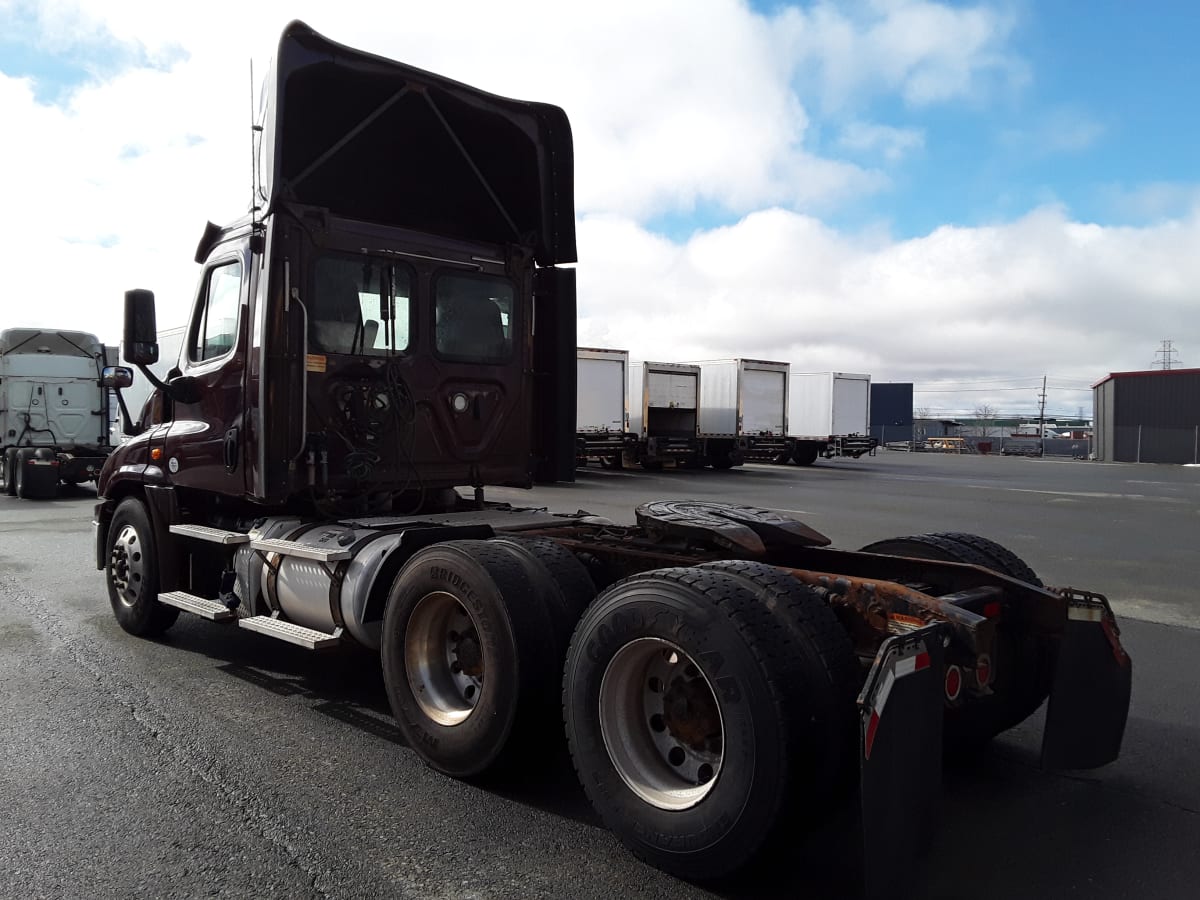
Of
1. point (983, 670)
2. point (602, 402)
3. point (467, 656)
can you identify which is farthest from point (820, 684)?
point (602, 402)

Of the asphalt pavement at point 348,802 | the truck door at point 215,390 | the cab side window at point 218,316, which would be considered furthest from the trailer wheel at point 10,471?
the cab side window at point 218,316

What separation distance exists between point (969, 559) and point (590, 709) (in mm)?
2087

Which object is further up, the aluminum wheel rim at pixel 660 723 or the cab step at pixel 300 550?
the cab step at pixel 300 550

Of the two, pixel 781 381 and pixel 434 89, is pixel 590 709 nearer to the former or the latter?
pixel 434 89

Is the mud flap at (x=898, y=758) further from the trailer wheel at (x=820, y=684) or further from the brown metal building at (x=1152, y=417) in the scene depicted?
the brown metal building at (x=1152, y=417)

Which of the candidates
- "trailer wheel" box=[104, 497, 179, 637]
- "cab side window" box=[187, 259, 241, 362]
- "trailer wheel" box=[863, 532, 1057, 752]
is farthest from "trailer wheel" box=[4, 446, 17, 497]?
"trailer wheel" box=[863, 532, 1057, 752]

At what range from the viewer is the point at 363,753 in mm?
4430

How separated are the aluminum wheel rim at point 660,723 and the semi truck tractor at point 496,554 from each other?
0.04ft

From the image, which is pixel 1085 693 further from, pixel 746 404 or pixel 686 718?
pixel 746 404

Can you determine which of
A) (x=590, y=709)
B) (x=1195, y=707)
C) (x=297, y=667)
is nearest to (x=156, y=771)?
(x=297, y=667)

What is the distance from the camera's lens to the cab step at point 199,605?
5.63 meters

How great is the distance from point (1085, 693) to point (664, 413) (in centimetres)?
2676

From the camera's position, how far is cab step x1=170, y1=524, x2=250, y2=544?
5.77m

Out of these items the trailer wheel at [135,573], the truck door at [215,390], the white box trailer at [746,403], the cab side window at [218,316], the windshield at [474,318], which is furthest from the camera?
the white box trailer at [746,403]
